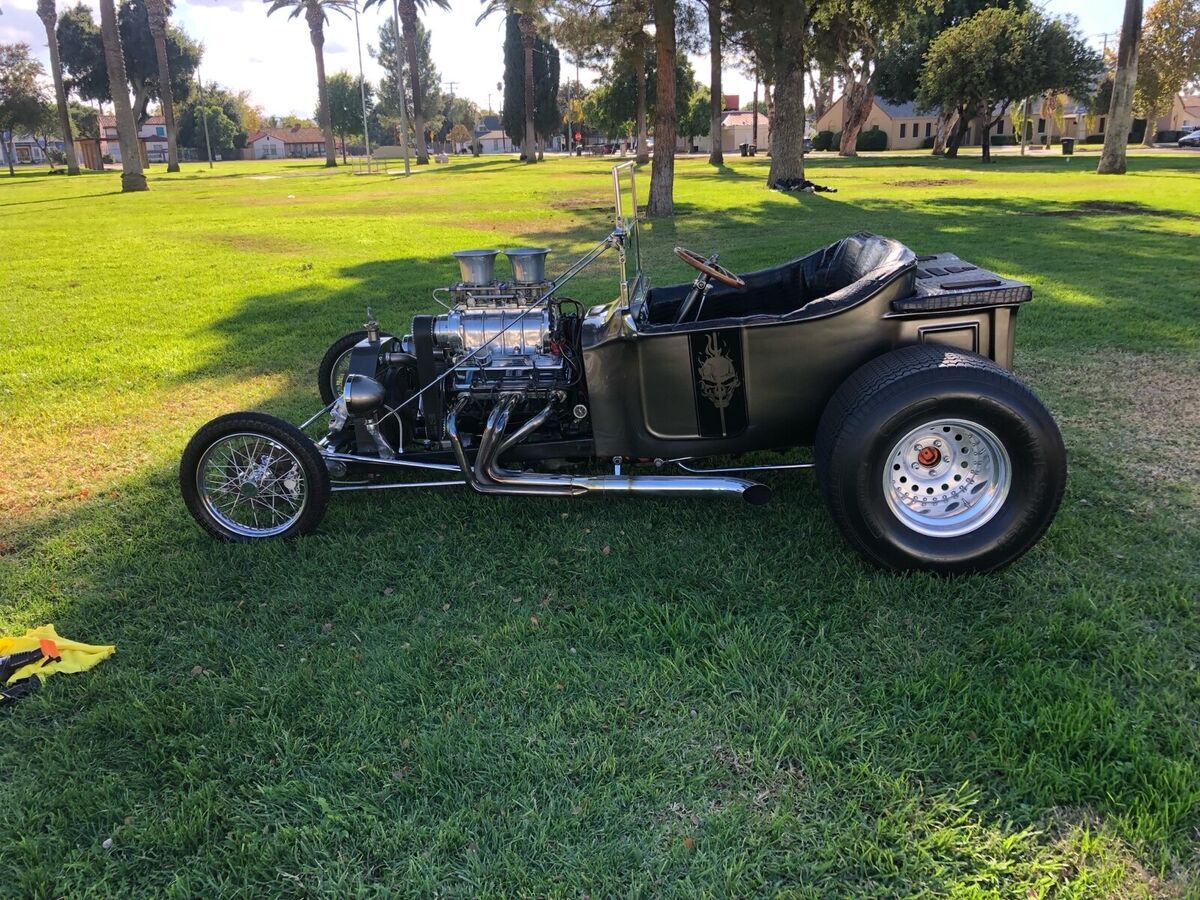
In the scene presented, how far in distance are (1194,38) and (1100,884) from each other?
6302cm

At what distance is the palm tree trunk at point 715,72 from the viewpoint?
1785 centimetres

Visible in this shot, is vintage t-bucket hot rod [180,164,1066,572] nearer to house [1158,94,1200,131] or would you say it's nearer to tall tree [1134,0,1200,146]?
tall tree [1134,0,1200,146]

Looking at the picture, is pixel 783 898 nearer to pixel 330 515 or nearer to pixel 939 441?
pixel 939 441

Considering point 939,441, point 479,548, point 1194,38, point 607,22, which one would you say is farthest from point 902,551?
point 1194,38

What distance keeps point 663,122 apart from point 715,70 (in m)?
16.5

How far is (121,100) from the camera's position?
28078 millimetres

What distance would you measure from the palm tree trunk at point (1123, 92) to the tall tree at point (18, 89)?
57275 millimetres

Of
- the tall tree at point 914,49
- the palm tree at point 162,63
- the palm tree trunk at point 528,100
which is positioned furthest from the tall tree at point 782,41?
the palm tree at point 162,63

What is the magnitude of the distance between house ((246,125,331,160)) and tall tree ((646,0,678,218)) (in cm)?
10533

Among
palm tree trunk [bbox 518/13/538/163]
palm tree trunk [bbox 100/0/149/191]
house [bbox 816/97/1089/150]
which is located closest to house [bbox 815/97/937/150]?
house [bbox 816/97/1089/150]

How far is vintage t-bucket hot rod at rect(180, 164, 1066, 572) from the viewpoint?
3.20 metres

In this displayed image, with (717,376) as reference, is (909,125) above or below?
above

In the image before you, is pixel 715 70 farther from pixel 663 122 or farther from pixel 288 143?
pixel 288 143

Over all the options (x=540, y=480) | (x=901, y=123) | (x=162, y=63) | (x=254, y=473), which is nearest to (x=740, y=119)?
(x=901, y=123)
